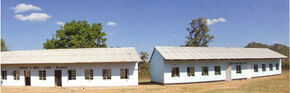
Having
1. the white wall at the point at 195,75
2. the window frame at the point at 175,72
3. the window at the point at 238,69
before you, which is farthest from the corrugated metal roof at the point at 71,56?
the window at the point at 238,69

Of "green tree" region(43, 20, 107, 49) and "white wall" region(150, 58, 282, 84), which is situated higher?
"green tree" region(43, 20, 107, 49)

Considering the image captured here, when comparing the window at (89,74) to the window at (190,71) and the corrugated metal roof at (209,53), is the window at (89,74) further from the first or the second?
the window at (190,71)

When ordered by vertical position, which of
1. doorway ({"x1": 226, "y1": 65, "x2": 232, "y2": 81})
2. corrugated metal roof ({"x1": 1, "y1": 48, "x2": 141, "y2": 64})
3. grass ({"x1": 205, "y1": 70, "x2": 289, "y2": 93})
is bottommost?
grass ({"x1": 205, "y1": 70, "x2": 289, "y2": 93})

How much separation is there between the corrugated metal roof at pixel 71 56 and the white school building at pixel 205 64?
280 centimetres

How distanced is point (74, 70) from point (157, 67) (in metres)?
7.35

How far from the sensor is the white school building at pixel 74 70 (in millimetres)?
21156

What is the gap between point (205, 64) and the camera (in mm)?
23844

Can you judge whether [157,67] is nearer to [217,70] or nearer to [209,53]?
[209,53]

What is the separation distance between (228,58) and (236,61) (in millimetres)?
1532

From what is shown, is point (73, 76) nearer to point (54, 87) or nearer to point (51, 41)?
point (54, 87)

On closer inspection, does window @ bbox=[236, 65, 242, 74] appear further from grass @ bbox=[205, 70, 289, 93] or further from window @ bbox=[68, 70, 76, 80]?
window @ bbox=[68, 70, 76, 80]

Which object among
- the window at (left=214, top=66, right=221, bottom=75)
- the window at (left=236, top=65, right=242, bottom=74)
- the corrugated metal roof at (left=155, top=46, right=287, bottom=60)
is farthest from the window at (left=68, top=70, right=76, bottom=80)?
the window at (left=236, top=65, right=242, bottom=74)

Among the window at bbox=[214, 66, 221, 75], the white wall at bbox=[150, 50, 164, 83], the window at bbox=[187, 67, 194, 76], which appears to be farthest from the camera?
the window at bbox=[214, 66, 221, 75]

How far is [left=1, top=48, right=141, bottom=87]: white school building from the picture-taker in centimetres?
2116
